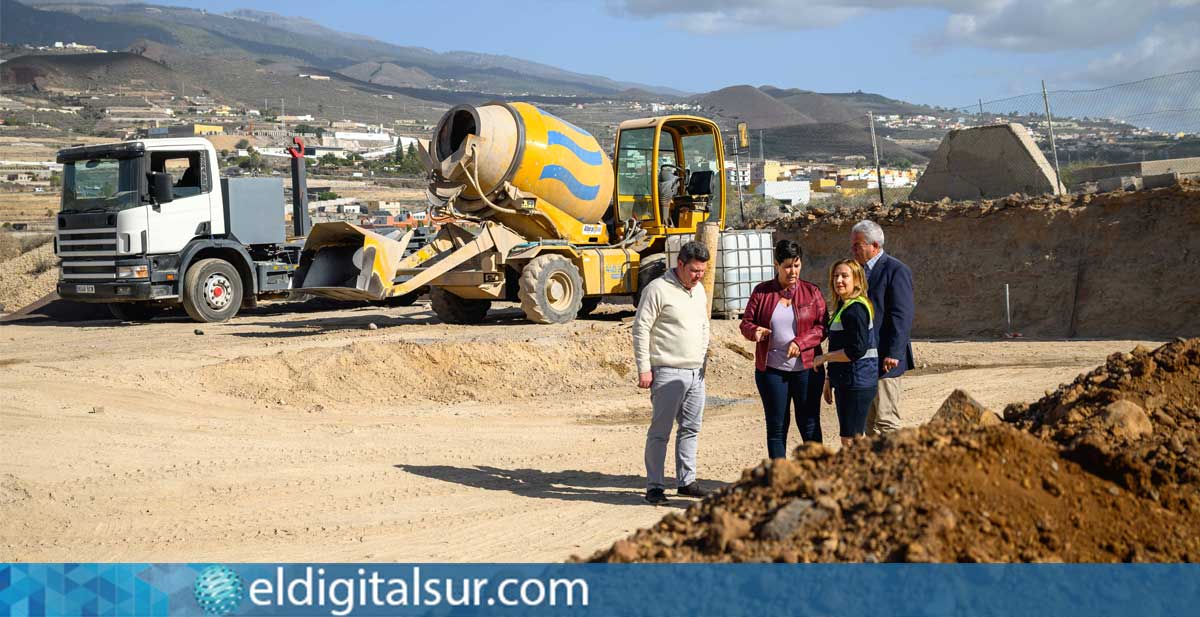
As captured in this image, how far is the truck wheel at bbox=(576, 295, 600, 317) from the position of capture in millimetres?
19109

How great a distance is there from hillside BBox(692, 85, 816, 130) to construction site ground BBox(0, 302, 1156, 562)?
139 metres

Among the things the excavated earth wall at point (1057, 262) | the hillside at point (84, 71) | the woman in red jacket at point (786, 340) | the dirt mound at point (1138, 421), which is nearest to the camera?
the dirt mound at point (1138, 421)

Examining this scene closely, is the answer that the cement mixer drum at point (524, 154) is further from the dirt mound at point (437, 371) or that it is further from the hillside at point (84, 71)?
the hillside at point (84, 71)

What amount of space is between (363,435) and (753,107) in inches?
6168

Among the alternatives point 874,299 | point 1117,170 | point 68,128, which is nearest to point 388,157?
point 68,128

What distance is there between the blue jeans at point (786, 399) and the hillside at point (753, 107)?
146 metres

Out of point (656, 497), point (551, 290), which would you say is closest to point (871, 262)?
point (656, 497)

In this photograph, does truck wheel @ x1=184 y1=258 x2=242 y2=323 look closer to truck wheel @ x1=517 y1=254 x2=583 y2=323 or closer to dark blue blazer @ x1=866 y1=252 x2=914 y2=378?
truck wheel @ x1=517 y1=254 x2=583 y2=323

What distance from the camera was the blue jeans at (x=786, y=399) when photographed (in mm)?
7547

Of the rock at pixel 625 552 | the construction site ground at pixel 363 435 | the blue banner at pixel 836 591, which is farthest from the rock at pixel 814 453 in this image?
the construction site ground at pixel 363 435

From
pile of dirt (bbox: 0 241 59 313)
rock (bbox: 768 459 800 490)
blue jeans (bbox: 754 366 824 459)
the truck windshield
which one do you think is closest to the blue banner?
rock (bbox: 768 459 800 490)

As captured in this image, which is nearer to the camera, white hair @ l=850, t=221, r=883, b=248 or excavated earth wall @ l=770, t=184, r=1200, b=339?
white hair @ l=850, t=221, r=883, b=248

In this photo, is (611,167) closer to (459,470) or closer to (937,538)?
(459,470)

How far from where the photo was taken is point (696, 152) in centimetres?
1861
